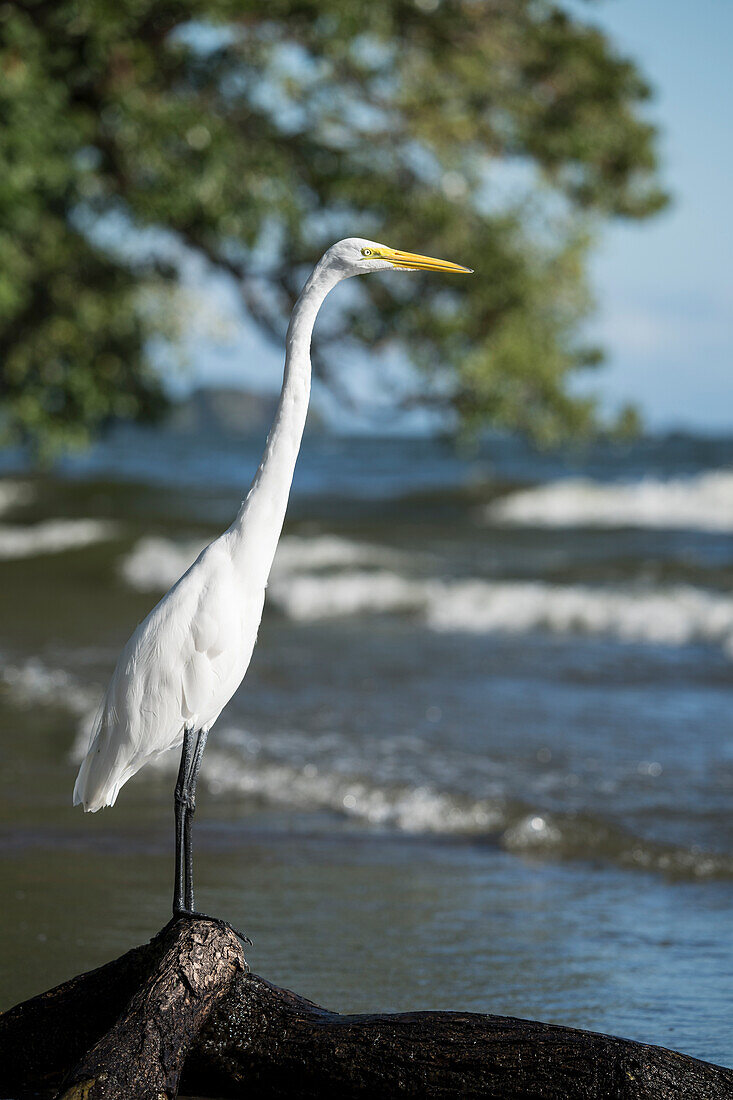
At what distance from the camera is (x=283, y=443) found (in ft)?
11.0

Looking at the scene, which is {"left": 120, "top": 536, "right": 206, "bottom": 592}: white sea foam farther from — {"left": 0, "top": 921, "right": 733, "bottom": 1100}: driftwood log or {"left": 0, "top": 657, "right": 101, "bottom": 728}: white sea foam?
{"left": 0, "top": 921, "right": 733, "bottom": 1100}: driftwood log

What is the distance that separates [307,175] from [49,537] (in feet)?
28.1

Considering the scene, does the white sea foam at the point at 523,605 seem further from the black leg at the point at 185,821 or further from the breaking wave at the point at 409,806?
the black leg at the point at 185,821

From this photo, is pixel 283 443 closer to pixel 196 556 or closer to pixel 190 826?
pixel 190 826

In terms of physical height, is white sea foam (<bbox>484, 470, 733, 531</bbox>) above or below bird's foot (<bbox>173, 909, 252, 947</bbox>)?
above

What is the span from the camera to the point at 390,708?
7.74 meters

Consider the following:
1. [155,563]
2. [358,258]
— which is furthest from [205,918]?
[155,563]

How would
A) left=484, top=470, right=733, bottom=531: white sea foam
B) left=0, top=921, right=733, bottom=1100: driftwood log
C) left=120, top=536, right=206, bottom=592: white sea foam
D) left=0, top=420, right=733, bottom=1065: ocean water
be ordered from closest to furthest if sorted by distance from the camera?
left=0, top=921, right=733, bottom=1100: driftwood log, left=0, top=420, right=733, bottom=1065: ocean water, left=120, top=536, right=206, bottom=592: white sea foam, left=484, top=470, right=733, bottom=531: white sea foam

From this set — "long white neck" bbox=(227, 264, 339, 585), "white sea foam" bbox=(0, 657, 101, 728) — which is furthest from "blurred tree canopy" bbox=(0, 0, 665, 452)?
"long white neck" bbox=(227, 264, 339, 585)

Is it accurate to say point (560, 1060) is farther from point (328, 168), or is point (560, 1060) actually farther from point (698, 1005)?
point (328, 168)

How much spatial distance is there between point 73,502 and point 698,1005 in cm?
2073

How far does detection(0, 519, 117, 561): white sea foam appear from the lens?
15352 millimetres

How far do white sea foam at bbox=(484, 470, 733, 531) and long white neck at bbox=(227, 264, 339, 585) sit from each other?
61.1 feet

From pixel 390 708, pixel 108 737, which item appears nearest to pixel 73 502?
pixel 390 708
